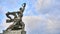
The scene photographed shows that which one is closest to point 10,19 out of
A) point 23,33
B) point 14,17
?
point 14,17

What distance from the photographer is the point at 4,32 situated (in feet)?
64.3

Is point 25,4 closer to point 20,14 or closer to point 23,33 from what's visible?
point 20,14

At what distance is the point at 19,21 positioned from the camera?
19.8 m

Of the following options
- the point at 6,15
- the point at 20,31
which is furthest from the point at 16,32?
the point at 6,15

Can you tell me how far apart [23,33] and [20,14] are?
1.63 meters

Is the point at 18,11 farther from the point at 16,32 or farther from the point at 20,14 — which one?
the point at 16,32

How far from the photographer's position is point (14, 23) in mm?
19875

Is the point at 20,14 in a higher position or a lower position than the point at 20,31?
higher

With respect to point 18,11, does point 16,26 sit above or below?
below

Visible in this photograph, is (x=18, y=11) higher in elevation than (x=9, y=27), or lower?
higher

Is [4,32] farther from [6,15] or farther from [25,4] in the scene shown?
[25,4]

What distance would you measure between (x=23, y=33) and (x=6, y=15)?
6.98 feet

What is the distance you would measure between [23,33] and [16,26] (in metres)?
0.85

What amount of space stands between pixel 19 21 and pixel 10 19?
0.81m
